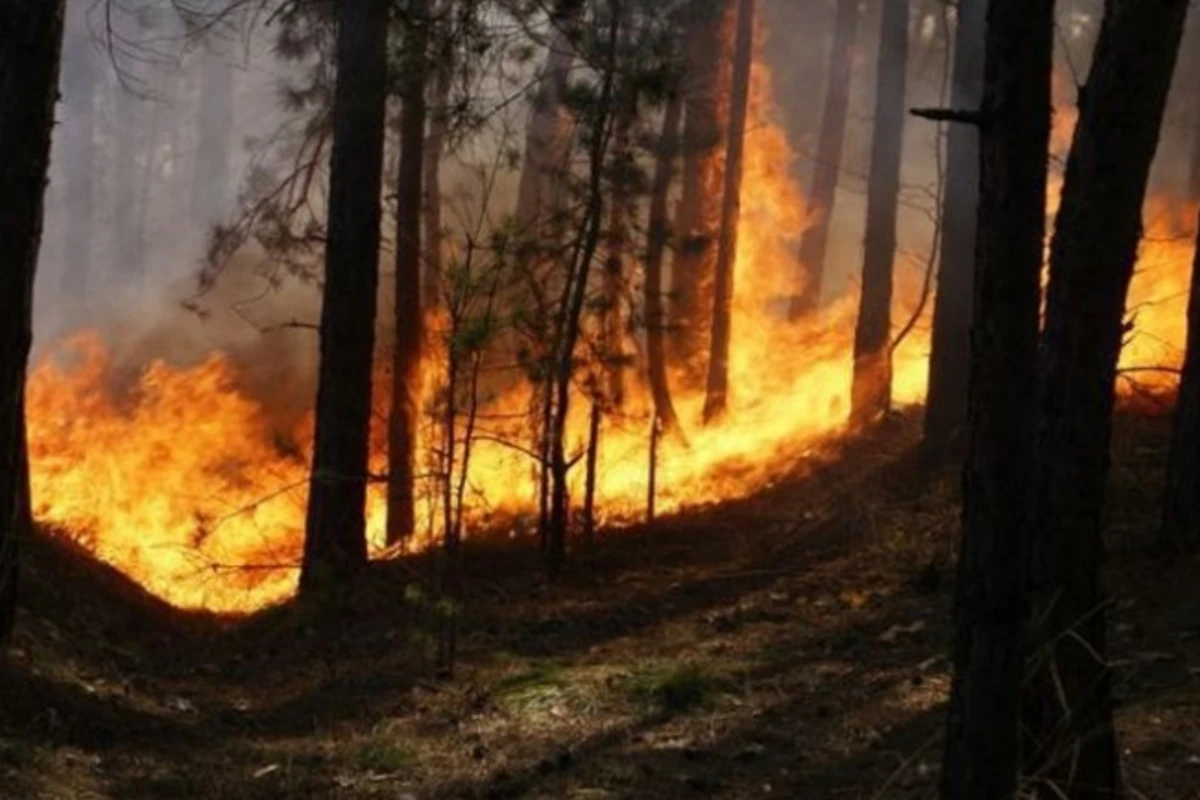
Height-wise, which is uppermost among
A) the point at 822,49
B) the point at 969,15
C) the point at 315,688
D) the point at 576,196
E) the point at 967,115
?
the point at 822,49

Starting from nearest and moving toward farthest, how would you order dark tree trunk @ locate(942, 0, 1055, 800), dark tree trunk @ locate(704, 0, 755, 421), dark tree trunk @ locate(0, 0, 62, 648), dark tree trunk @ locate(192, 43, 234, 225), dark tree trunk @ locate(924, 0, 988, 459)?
1. dark tree trunk @ locate(942, 0, 1055, 800)
2. dark tree trunk @ locate(0, 0, 62, 648)
3. dark tree trunk @ locate(924, 0, 988, 459)
4. dark tree trunk @ locate(704, 0, 755, 421)
5. dark tree trunk @ locate(192, 43, 234, 225)

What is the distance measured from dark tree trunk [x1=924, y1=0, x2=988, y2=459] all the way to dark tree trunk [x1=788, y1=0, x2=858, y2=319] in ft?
42.8

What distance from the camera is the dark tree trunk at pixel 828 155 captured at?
2655 centimetres

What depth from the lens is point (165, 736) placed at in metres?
6.89

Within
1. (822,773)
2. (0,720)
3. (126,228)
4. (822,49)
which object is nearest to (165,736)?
(0,720)

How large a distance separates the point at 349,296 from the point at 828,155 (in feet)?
59.1

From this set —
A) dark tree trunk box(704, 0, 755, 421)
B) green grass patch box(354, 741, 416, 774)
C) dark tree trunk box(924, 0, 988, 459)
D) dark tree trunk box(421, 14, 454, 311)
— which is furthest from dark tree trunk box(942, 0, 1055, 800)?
dark tree trunk box(704, 0, 755, 421)

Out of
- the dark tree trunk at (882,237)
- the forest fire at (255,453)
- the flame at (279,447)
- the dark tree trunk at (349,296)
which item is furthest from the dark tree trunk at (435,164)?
the dark tree trunk at (882,237)

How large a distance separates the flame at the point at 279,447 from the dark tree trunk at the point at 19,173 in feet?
10.2

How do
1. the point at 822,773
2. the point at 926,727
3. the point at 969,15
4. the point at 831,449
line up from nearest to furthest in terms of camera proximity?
the point at 822,773 → the point at 926,727 → the point at 969,15 → the point at 831,449

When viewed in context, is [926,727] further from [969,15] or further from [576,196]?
[969,15]

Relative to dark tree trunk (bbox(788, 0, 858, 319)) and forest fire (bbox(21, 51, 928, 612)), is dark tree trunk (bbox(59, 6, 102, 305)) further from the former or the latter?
dark tree trunk (bbox(788, 0, 858, 319))

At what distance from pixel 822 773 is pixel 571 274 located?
19.6 feet

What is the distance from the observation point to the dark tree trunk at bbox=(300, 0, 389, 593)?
10797 mm
